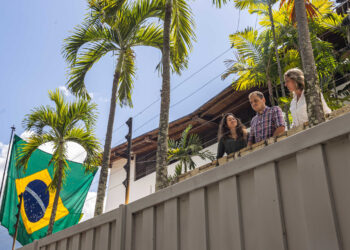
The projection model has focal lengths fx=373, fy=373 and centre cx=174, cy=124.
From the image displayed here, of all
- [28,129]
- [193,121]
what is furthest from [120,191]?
[28,129]

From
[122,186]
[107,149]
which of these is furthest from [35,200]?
[107,149]

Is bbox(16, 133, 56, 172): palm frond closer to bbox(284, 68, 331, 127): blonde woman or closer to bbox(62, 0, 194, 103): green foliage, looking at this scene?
bbox(62, 0, 194, 103): green foliage

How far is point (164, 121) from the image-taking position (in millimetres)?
6902

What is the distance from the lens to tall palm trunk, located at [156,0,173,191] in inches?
255

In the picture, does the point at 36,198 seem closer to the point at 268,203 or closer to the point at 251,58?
the point at 251,58

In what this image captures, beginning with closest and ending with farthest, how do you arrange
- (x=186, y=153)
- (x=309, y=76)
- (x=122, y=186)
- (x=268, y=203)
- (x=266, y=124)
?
(x=268, y=203) < (x=266, y=124) < (x=309, y=76) < (x=186, y=153) < (x=122, y=186)

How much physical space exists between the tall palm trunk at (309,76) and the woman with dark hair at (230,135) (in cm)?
82

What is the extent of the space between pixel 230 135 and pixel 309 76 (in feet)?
4.80

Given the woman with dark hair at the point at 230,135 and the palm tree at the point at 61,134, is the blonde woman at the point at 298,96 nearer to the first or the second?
the woman with dark hair at the point at 230,135

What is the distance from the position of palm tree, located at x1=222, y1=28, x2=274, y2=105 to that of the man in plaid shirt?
521 cm

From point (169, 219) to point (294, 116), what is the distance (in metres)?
2.49

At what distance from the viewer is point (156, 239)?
8.00 feet

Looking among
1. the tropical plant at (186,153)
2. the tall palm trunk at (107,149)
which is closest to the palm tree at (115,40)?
the tall palm trunk at (107,149)

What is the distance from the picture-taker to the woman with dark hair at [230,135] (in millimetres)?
4578
